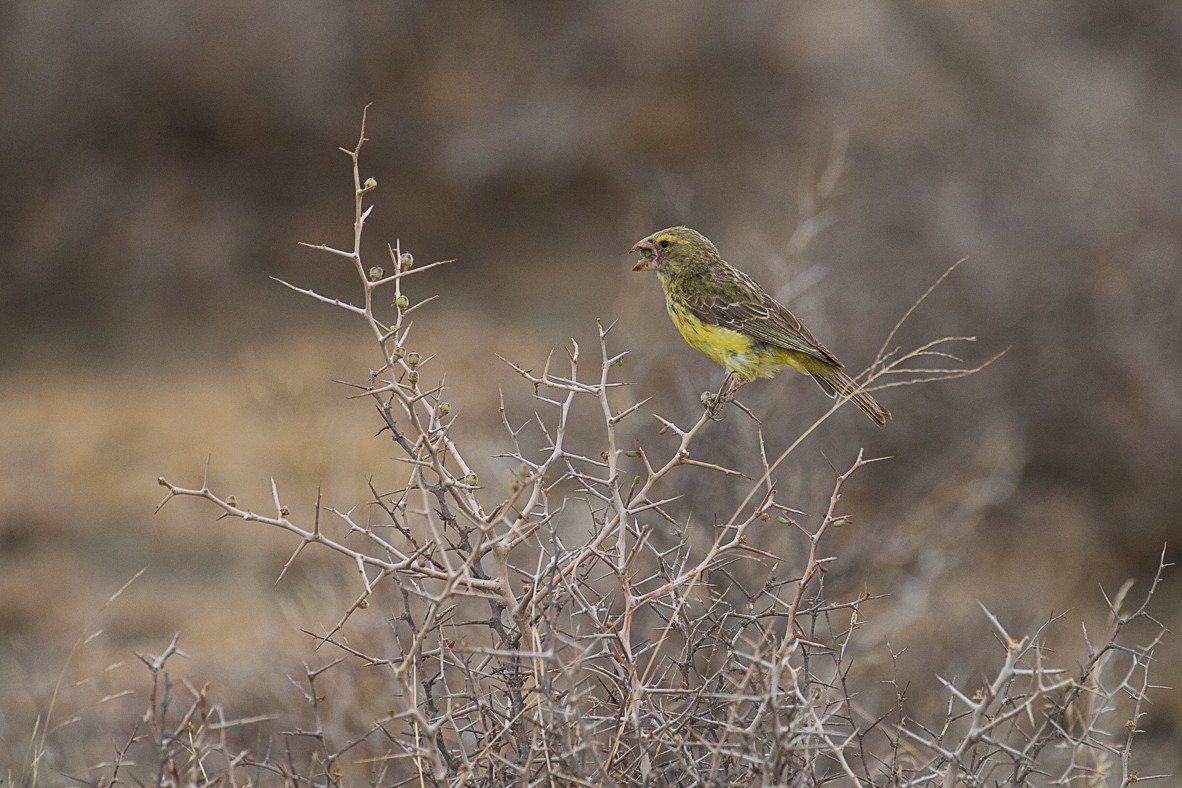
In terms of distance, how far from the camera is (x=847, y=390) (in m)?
3.55

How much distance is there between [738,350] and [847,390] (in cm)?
36

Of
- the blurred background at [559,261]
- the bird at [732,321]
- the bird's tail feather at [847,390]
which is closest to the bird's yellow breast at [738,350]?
the bird at [732,321]

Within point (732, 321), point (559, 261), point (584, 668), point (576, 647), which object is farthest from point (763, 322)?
point (559, 261)

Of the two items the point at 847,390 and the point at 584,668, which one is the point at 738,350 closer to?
the point at 847,390

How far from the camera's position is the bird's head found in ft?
12.9

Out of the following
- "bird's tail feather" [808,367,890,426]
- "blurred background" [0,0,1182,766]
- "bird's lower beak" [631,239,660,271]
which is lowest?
"blurred background" [0,0,1182,766]

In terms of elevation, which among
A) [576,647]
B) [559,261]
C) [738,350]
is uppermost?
[576,647]

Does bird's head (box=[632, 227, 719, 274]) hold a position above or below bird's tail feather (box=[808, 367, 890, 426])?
above

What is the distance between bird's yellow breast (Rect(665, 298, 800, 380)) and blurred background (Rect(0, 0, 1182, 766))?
0.93 meters

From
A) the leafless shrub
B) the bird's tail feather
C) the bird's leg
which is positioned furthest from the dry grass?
the bird's tail feather

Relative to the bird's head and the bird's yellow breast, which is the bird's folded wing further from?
the bird's head

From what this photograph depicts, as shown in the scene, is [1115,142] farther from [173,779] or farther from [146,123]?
[173,779]

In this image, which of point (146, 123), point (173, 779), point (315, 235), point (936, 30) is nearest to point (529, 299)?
point (315, 235)

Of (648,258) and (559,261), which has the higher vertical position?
(648,258)
